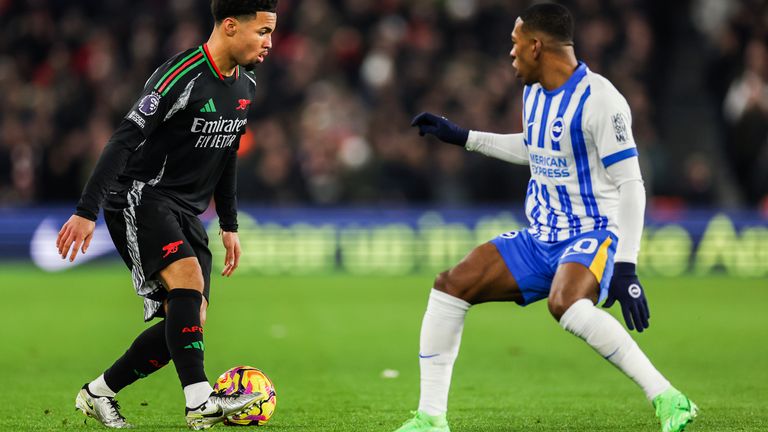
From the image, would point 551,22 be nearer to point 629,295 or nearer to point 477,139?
point 477,139

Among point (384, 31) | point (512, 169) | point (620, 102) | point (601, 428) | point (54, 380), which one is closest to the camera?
point (620, 102)

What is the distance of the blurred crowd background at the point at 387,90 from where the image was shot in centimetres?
1711

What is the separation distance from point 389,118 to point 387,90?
473mm

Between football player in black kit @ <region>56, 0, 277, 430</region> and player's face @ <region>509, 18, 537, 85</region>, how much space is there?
1.16 meters

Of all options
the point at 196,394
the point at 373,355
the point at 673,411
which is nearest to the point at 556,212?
the point at 673,411

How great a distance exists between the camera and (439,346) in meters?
5.79

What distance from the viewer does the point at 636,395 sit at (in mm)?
7375

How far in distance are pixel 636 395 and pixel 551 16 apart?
8.58 ft

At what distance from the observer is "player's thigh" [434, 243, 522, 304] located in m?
5.77

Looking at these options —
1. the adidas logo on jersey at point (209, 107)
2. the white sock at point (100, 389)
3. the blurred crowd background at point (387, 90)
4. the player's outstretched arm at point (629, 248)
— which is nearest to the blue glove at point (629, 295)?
the player's outstretched arm at point (629, 248)

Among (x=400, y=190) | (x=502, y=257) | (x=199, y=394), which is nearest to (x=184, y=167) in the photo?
(x=199, y=394)

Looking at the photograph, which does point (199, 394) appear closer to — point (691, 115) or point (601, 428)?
point (601, 428)

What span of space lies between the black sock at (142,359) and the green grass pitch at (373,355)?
248mm

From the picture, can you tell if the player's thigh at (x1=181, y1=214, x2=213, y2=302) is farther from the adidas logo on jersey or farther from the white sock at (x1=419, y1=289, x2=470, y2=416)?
the white sock at (x1=419, y1=289, x2=470, y2=416)
